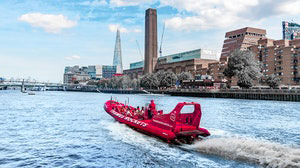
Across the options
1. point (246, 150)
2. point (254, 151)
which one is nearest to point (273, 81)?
point (246, 150)

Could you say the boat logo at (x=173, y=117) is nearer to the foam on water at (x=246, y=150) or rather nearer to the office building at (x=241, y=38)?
the foam on water at (x=246, y=150)

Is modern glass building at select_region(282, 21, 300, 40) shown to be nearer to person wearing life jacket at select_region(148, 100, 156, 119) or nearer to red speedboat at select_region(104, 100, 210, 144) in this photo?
person wearing life jacket at select_region(148, 100, 156, 119)

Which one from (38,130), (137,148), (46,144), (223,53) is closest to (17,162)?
(46,144)

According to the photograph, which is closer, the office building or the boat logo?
the boat logo

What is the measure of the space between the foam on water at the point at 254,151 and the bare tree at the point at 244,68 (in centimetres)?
8077

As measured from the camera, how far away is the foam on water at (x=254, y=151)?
1398 cm

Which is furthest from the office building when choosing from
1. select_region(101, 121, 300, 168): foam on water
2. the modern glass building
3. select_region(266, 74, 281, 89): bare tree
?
select_region(101, 121, 300, 168): foam on water

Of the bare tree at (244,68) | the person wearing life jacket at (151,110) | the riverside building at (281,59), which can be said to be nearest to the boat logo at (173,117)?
the person wearing life jacket at (151,110)

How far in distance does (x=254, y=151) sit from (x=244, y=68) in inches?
3361

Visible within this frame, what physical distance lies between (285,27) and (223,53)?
2287 inches

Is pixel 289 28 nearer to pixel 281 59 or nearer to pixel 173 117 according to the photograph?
pixel 281 59

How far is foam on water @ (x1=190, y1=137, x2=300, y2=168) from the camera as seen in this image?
45.9ft

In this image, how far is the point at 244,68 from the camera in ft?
314

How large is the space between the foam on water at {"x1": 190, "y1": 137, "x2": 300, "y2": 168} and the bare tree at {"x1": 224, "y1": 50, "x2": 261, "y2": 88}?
265ft
